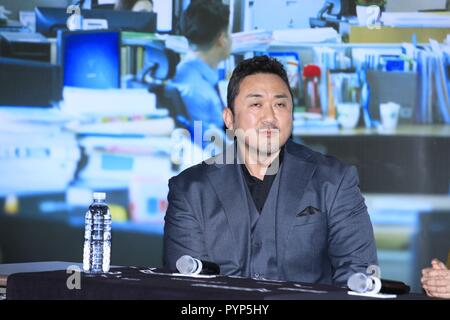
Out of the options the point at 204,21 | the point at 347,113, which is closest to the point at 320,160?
the point at 347,113

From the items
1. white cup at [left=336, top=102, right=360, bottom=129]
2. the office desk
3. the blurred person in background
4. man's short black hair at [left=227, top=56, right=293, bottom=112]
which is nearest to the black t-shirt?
man's short black hair at [left=227, top=56, right=293, bottom=112]

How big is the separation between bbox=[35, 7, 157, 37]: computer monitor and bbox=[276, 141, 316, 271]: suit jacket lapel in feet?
7.64

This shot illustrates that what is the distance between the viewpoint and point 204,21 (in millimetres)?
5578

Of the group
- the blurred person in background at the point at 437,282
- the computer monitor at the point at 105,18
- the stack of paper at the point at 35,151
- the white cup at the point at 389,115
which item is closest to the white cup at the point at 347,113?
the white cup at the point at 389,115

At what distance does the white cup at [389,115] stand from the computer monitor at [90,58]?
1.61m

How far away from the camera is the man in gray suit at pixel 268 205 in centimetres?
320

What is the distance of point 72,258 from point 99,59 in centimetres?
123

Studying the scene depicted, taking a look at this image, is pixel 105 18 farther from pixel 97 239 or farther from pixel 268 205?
pixel 268 205

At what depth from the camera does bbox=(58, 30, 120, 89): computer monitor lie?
5.66 meters

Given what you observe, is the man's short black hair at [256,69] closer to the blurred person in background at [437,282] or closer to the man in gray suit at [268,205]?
the man in gray suit at [268,205]

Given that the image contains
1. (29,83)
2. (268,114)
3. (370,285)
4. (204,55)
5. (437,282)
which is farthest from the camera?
(29,83)

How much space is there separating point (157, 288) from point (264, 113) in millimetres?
1070

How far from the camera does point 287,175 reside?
335 centimetres
